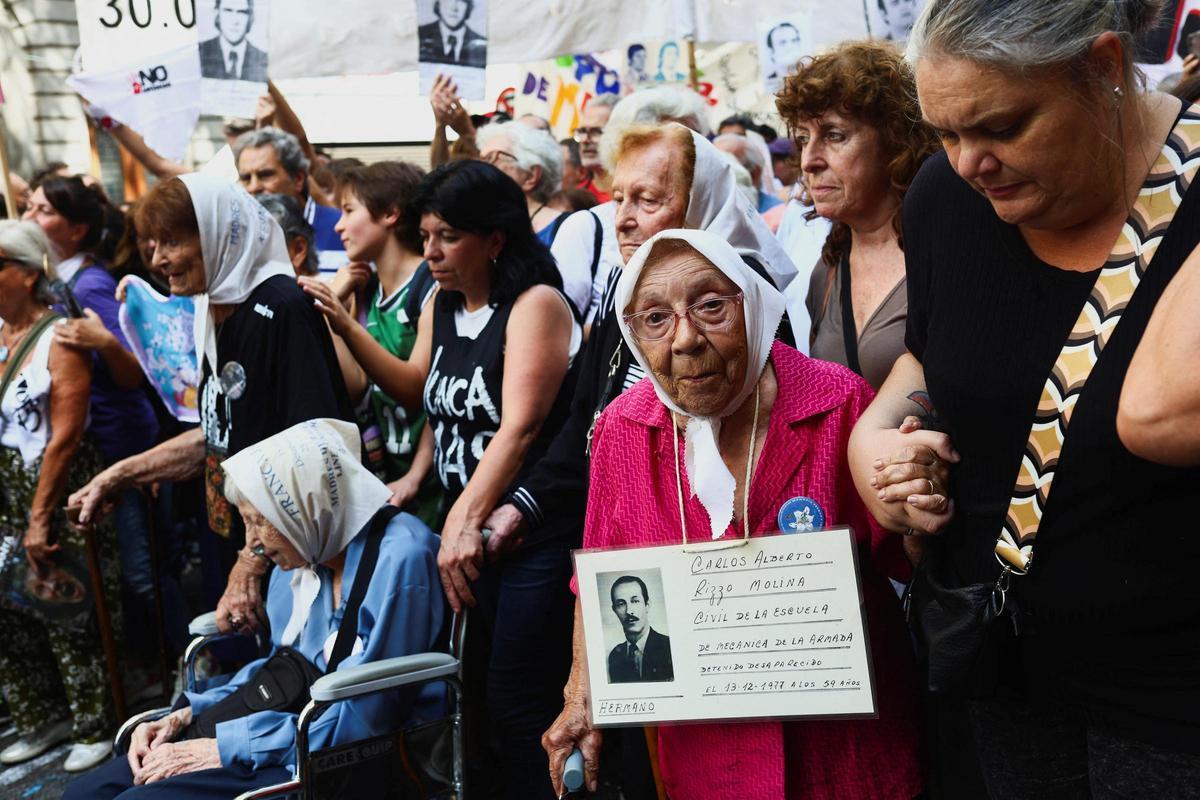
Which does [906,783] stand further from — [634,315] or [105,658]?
[105,658]

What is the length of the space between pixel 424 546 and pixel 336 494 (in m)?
0.29

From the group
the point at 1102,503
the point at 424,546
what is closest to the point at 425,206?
the point at 424,546

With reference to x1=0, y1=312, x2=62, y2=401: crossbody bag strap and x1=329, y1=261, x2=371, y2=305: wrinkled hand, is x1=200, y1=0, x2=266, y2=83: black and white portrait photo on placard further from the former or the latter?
x1=0, y1=312, x2=62, y2=401: crossbody bag strap

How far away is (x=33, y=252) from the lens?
4.67 m

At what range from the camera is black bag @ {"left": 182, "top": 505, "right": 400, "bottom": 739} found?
3.04m

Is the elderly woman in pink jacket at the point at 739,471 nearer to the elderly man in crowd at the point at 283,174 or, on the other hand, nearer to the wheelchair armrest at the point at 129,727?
the wheelchair armrest at the point at 129,727

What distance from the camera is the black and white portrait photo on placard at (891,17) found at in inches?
215

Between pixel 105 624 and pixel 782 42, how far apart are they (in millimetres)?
4284

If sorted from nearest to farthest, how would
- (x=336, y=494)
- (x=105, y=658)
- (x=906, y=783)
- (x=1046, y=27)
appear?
(x=1046, y=27)
(x=906, y=783)
(x=336, y=494)
(x=105, y=658)

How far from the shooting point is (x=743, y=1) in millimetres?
5984

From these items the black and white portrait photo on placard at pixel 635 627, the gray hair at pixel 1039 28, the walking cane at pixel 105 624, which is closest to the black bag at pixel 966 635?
the black and white portrait photo on placard at pixel 635 627

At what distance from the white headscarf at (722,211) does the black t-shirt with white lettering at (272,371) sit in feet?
4.46

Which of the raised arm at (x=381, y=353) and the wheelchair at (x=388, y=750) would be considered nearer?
the wheelchair at (x=388, y=750)

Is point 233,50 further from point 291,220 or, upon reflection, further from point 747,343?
point 747,343
